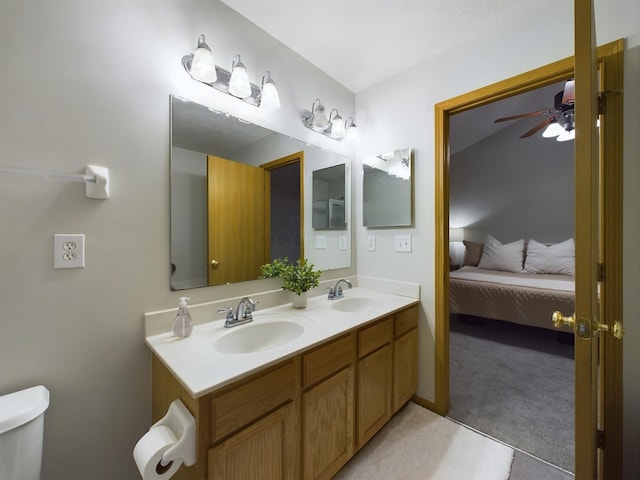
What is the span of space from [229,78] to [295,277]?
1125mm

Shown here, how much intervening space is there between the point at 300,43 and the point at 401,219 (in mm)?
1310

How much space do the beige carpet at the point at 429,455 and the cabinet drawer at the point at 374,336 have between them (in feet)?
1.86

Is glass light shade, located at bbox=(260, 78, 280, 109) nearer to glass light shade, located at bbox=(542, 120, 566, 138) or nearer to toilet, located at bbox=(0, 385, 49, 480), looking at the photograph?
toilet, located at bbox=(0, 385, 49, 480)

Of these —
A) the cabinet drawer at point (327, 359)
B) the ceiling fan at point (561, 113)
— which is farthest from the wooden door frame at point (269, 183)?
the ceiling fan at point (561, 113)

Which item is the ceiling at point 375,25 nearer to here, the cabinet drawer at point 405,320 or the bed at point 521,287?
the cabinet drawer at point 405,320

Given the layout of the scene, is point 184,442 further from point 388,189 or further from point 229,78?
point 388,189

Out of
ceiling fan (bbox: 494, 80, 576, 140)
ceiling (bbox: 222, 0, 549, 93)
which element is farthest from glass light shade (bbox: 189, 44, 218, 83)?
ceiling fan (bbox: 494, 80, 576, 140)

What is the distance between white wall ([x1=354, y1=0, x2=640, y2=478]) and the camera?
112cm

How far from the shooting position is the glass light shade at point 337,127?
6.06 feet

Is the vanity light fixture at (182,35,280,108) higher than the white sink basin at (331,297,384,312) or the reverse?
higher

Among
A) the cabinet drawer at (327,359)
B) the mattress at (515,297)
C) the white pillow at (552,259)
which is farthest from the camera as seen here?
the white pillow at (552,259)

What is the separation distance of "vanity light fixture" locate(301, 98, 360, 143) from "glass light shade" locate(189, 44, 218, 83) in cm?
69

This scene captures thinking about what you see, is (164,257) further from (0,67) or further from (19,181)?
(0,67)

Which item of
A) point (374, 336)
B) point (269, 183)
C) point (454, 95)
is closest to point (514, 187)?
point (454, 95)
